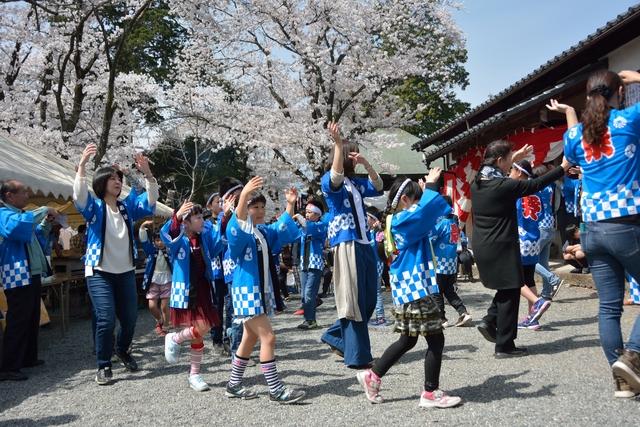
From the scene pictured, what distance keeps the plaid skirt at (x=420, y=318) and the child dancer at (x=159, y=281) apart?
421 centimetres

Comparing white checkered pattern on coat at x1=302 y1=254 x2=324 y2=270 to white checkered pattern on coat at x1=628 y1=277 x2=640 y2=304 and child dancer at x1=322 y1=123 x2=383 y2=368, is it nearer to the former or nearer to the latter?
child dancer at x1=322 y1=123 x2=383 y2=368

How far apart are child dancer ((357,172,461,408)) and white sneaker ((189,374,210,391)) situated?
1355mm

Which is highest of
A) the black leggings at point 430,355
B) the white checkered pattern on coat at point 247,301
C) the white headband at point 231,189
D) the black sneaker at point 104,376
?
the white headband at point 231,189

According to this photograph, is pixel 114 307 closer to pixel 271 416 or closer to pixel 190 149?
pixel 271 416

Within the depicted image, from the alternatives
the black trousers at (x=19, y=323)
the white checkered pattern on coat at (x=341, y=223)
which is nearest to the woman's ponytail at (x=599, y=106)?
the white checkered pattern on coat at (x=341, y=223)

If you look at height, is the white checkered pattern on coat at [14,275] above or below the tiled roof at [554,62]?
below

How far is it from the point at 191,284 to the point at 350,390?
163 cm

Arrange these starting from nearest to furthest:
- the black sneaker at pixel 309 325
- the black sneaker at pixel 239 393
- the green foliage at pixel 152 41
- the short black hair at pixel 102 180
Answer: the black sneaker at pixel 239 393
the short black hair at pixel 102 180
the black sneaker at pixel 309 325
the green foliage at pixel 152 41

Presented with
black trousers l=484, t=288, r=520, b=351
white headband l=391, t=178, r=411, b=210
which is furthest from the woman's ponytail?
black trousers l=484, t=288, r=520, b=351

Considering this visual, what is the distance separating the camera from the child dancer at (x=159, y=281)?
7.05 m

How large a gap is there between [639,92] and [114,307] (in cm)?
717

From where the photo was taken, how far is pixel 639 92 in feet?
24.8

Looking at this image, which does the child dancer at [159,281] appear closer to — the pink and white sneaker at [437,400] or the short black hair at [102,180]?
the short black hair at [102,180]

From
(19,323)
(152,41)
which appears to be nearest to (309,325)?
(19,323)
